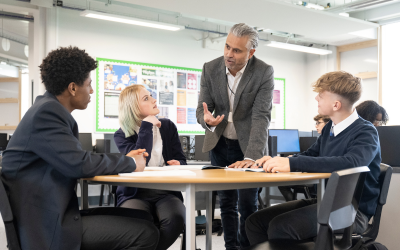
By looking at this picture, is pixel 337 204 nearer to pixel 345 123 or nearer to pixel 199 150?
pixel 345 123

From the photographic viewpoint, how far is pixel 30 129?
1.27 m

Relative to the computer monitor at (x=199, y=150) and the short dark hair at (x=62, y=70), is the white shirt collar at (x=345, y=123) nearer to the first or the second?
the short dark hair at (x=62, y=70)

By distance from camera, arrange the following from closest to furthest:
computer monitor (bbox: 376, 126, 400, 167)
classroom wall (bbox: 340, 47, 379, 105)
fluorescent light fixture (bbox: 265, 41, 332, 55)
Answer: computer monitor (bbox: 376, 126, 400, 167), fluorescent light fixture (bbox: 265, 41, 332, 55), classroom wall (bbox: 340, 47, 379, 105)

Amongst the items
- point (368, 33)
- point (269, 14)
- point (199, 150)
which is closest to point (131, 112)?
point (199, 150)

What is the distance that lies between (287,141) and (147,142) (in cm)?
342

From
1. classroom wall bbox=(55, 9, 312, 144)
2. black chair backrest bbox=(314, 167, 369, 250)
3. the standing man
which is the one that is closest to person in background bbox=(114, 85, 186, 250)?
Result: the standing man

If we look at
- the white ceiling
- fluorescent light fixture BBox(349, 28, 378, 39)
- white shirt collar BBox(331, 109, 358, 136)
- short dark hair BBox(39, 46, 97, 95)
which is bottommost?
white shirt collar BBox(331, 109, 358, 136)

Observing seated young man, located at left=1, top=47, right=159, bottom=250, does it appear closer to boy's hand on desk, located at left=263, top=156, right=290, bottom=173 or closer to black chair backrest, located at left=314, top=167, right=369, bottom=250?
boy's hand on desk, located at left=263, top=156, right=290, bottom=173

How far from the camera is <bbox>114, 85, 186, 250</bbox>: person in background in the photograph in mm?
1835

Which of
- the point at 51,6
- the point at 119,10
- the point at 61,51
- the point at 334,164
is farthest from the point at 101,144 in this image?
the point at 334,164

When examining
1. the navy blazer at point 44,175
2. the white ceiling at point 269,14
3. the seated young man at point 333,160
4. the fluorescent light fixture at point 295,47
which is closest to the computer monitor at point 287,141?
the white ceiling at point 269,14

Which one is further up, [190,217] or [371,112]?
[371,112]

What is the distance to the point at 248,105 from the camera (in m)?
2.05

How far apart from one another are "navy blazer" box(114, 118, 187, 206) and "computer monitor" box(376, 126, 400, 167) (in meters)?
1.46
